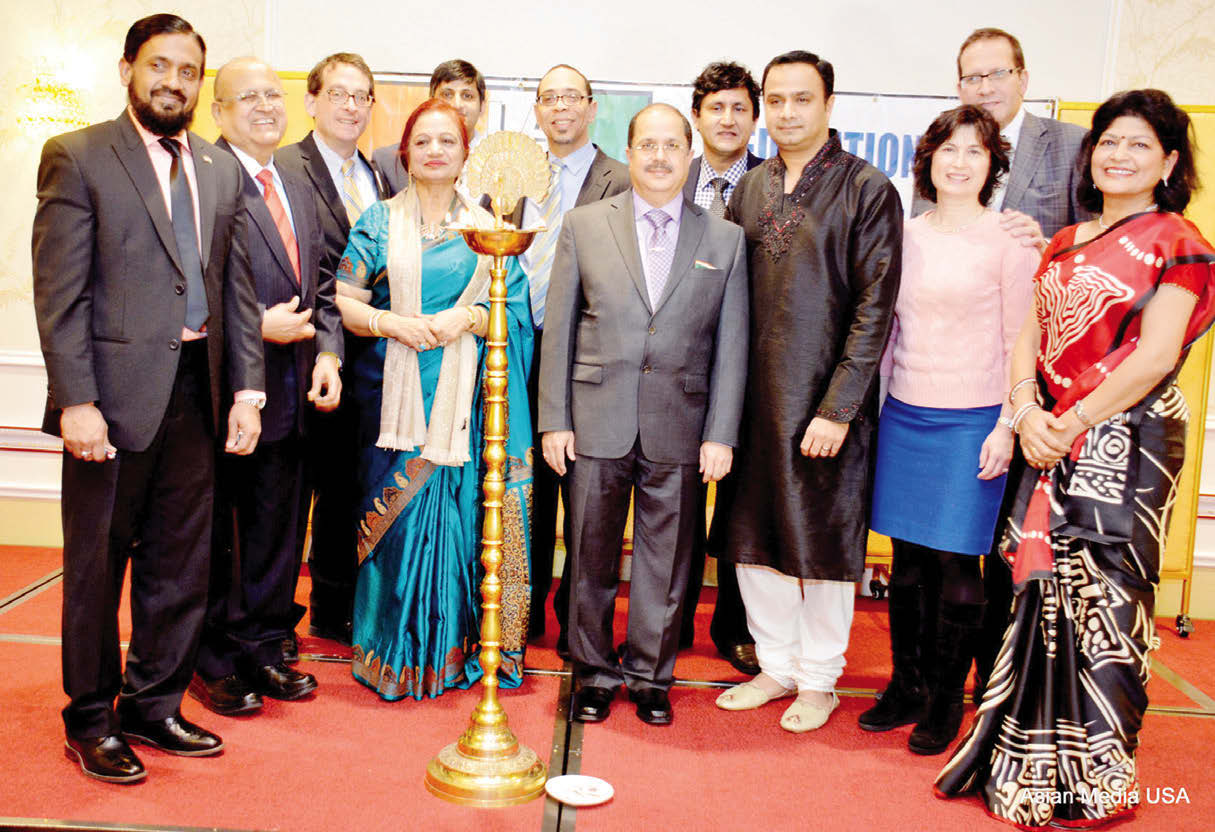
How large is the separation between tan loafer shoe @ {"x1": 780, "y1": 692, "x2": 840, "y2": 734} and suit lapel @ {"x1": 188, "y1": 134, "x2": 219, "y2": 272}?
204cm

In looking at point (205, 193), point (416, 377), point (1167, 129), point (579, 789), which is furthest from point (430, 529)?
point (1167, 129)

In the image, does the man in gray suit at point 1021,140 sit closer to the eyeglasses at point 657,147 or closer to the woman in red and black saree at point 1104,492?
the woman in red and black saree at point 1104,492

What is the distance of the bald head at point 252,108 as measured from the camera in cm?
307

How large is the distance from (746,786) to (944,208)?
65.6 inches

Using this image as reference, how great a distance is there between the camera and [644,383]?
9.71 ft

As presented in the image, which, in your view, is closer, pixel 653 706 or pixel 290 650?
pixel 653 706

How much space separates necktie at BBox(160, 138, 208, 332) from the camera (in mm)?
2561

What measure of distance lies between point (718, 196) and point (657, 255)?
0.63 m

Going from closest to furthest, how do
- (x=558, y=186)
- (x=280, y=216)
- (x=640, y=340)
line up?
(x=640, y=340) → (x=280, y=216) → (x=558, y=186)

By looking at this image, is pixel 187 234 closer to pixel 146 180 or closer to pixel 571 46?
pixel 146 180

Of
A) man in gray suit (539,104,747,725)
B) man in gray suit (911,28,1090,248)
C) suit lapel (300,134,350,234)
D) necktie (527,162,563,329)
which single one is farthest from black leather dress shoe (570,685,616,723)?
man in gray suit (911,28,1090,248)

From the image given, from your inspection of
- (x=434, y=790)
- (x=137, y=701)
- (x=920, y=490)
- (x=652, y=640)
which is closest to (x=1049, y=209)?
(x=920, y=490)

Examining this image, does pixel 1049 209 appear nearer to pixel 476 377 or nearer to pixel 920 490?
pixel 920 490

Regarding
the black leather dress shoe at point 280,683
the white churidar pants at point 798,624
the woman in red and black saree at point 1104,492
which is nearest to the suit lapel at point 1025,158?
the woman in red and black saree at point 1104,492
